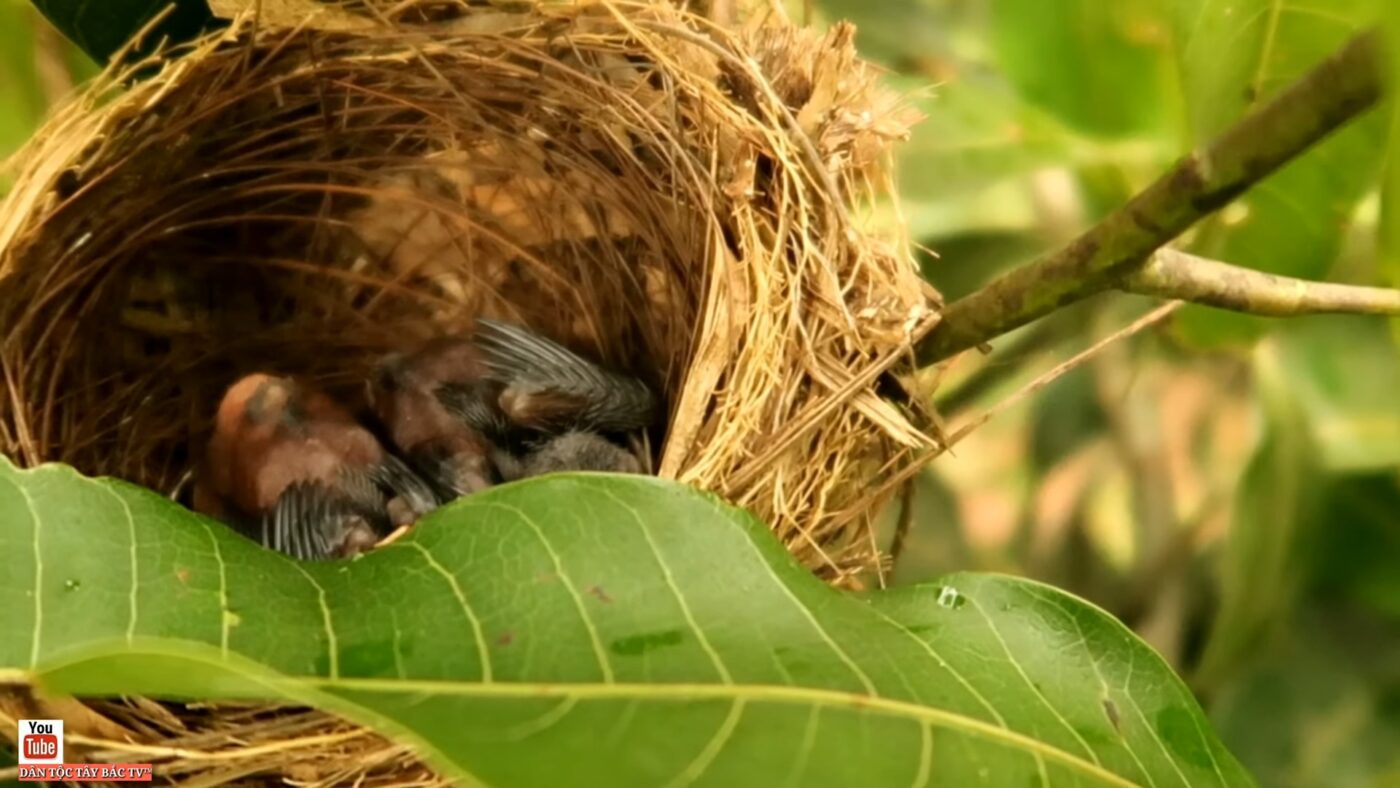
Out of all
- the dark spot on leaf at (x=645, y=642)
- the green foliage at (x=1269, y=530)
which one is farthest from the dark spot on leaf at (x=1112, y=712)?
the green foliage at (x=1269, y=530)

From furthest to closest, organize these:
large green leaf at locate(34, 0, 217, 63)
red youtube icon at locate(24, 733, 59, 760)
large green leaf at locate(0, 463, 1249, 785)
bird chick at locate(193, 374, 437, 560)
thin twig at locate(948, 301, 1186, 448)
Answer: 1. bird chick at locate(193, 374, 437, 560)
2. large green leaf at locate(34, 0, 217, 63)
3. thin twig at locate(948, 301, 1186, 448)
4. red youtube icon at locate(24, 733, 59, 760)
5. large green leaf at locate(0, 463, 1249, 785)

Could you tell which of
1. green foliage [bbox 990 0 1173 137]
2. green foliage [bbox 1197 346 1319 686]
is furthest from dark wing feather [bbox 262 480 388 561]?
green foliage [bbox 1197 346 1319 686]

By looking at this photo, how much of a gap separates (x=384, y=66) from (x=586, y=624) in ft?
2.07

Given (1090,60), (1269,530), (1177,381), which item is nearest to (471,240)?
(1090,60)

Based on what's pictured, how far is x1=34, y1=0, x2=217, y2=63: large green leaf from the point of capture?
85 centimetres

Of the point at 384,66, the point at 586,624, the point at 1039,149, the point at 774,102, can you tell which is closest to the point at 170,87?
the point at 384,66

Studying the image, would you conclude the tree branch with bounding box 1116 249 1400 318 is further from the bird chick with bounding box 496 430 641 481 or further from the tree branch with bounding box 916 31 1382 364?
the bird chick with bounding box 496 430 641 481

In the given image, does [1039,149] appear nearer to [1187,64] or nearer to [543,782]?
[1187,64]

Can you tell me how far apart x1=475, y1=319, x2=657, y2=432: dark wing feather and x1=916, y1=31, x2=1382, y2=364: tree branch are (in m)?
0.38

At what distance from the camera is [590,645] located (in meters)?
0.46

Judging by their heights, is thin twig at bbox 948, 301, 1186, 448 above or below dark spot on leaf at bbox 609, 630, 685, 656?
above

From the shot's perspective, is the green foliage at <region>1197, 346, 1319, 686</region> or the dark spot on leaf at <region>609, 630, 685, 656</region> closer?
the dark spot on leaf at <region>609, 630, 685, 656</region>

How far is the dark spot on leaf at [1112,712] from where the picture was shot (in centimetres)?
58

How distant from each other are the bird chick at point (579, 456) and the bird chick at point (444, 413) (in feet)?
0.17
